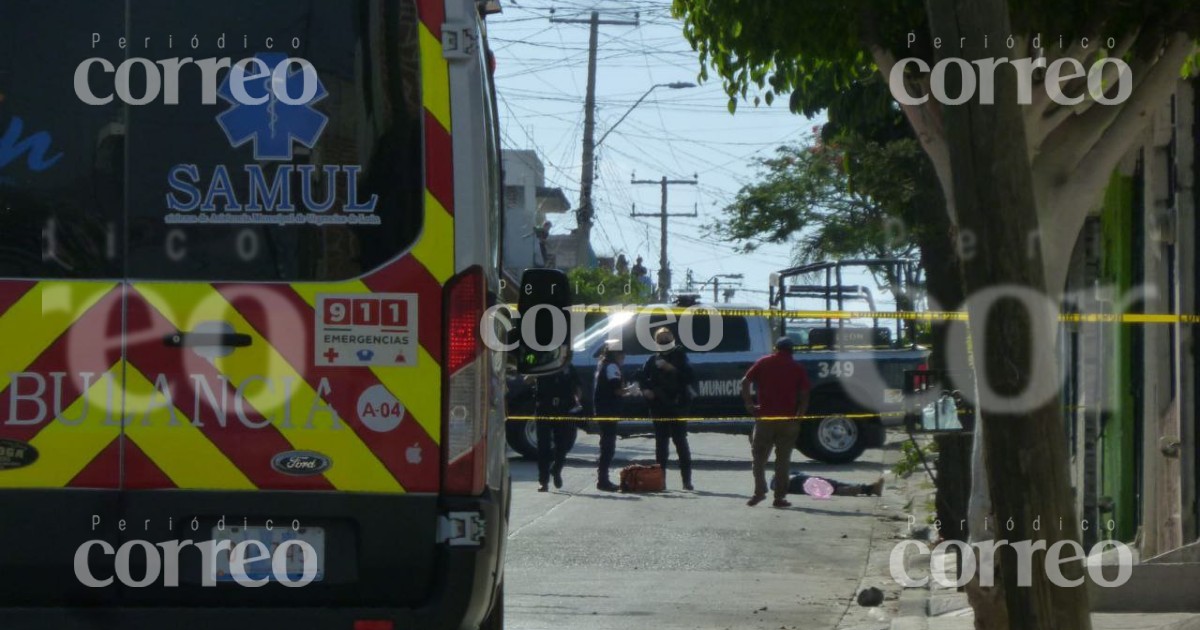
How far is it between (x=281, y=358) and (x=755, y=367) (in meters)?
11.4

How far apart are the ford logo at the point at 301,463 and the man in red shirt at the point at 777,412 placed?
10749 millimetres

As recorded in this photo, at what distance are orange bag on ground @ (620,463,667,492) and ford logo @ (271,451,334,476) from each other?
11.7 m

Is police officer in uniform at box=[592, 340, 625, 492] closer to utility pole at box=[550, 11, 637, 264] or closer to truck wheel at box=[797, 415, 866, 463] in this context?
truck wheel at box=[797, 415, 866, 463]

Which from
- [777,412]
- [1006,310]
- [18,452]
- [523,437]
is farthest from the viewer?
[523,437]

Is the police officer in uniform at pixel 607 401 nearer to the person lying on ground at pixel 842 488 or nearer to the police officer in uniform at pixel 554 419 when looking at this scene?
the police officer in uniform at pixel 554 419

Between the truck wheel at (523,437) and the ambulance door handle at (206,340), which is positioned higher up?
the ambulance door handle at (206,340)

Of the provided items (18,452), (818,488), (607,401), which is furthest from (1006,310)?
(607,401)

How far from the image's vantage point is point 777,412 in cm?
1567

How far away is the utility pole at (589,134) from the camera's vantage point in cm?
3278

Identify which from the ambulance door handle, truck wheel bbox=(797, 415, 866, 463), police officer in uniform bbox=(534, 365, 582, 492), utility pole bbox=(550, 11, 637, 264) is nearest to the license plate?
the ambulance door handle

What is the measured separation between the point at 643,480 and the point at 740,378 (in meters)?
4.33

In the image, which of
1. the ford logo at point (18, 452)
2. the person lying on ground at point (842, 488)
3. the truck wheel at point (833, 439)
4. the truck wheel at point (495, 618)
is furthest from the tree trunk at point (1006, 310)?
the truck wheel at point (833, 439)

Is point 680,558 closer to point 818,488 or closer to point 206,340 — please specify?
point 818,488

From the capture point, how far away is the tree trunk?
16.9ft
